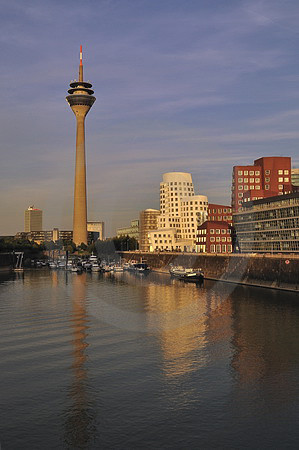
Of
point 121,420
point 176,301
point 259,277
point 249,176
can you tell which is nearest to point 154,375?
point 121,420

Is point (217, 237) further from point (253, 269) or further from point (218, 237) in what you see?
point (253, 269)

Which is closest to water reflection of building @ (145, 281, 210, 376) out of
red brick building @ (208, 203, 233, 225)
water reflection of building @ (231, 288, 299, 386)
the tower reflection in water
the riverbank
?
water reflection of building @ (231, 288, 299, 386)

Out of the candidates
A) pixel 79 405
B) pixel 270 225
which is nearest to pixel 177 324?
pixel 79 405

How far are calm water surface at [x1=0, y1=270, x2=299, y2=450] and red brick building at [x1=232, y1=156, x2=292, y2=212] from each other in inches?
4564

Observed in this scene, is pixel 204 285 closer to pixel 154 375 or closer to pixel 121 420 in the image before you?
pixel 154 375

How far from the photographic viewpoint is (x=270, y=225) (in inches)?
5763

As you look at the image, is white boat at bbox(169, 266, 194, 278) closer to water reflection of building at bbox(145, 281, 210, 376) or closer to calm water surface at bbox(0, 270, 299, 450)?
water reflection of building at bbox(145, 281, 210, 376)

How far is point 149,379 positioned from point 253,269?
256ft

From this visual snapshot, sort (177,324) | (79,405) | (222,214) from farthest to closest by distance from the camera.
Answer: (222,214) → (177,324) → (79,405)

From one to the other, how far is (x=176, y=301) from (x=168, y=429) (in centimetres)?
5887

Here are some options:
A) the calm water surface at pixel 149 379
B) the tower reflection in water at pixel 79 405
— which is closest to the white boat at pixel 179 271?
the calm water surface at pixel 149 379

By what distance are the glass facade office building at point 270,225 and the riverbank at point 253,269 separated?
52.7 ft

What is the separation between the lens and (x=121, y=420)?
32.9m

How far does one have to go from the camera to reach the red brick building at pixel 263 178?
610 feet
